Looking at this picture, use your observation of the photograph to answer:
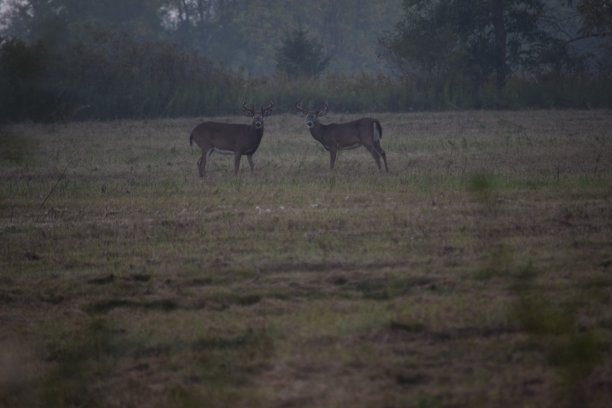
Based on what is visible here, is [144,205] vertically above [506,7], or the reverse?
[506,7]

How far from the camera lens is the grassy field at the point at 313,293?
6.39 metres

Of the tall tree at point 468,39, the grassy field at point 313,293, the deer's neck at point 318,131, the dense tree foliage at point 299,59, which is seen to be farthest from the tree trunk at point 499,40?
the grassy field at point 313,293

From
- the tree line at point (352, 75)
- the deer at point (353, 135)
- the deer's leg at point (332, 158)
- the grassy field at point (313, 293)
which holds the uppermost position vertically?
the tree line at point (352, 75)

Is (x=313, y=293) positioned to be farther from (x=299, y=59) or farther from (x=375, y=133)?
(x=299, y=59)

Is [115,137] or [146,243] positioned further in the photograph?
[115,137]

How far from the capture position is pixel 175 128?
26.3 metres

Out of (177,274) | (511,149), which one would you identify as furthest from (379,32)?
(177,274)

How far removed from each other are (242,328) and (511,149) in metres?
12.2

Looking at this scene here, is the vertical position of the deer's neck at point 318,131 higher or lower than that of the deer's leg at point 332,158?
higher

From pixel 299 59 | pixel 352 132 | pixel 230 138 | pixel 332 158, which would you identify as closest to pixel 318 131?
pixel 352 132

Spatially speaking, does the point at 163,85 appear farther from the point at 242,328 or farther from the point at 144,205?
the point at 242,328

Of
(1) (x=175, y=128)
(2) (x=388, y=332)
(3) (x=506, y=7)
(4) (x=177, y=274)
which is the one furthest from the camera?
(3) (x=506, y=7)

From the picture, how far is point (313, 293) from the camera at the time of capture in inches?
318

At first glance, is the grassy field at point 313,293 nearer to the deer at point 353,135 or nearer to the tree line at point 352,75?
the deer at point 353,135
